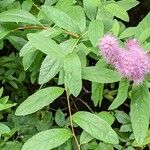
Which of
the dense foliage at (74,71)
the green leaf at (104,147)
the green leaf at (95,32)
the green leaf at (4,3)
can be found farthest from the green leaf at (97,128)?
the green leaf at (4,3)

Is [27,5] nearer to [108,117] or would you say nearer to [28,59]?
[28,59]

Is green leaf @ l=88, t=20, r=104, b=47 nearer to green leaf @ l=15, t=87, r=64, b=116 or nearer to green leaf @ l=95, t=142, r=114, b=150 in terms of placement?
green leaf @ l=15, t=87, r=64, b=116

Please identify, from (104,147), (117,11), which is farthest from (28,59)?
(104,147)

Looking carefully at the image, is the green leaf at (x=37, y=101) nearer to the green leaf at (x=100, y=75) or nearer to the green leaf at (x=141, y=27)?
the green leaf at (x=100, y=75)

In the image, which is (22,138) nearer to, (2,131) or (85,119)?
(2,131)

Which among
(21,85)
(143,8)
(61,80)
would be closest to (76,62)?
(61,80)

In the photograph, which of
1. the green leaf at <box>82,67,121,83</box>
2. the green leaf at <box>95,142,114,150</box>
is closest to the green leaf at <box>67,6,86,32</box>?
the green leaf at <box>82,67,121,83</box>
